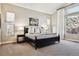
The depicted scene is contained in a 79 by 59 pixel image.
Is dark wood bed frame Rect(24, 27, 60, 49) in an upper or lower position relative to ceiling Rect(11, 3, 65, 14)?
lower

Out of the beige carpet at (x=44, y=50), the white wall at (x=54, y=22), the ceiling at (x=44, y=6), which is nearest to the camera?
the beige carpet at (x=44, y=50)

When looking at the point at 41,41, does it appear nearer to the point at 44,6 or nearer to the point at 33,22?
the point at 33,22

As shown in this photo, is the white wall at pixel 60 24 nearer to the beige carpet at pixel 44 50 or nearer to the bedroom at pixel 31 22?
the bedroom at pixel 31 22

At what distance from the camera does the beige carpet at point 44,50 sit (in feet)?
7.86

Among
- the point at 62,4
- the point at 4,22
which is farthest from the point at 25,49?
the point at 62,4

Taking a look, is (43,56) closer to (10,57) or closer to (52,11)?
(10,57)

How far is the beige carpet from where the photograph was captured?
2.40 metres

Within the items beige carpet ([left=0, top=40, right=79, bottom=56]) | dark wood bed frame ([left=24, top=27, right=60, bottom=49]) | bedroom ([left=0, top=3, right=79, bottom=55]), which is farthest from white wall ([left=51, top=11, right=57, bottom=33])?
beige carpet ([left=0, top=40, right=79, bottom=56])

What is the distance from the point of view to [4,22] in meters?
2.55

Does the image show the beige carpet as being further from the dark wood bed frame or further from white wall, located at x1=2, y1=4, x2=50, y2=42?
white wall, located at x1=2, y1=4, x2=50, y2=42

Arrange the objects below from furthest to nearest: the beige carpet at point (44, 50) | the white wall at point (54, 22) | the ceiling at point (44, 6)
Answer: the white wall at point (54, 22) → the ceiling at point (44, 6) → the beige carpet at point (44, 50)

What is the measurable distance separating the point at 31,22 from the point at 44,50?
91 cm

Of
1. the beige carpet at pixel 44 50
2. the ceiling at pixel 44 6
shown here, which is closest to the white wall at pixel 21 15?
the ceiling at pixel 44 6

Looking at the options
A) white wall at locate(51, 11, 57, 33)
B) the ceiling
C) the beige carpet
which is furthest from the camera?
white wall at locate(51, 11, 57, 33)
